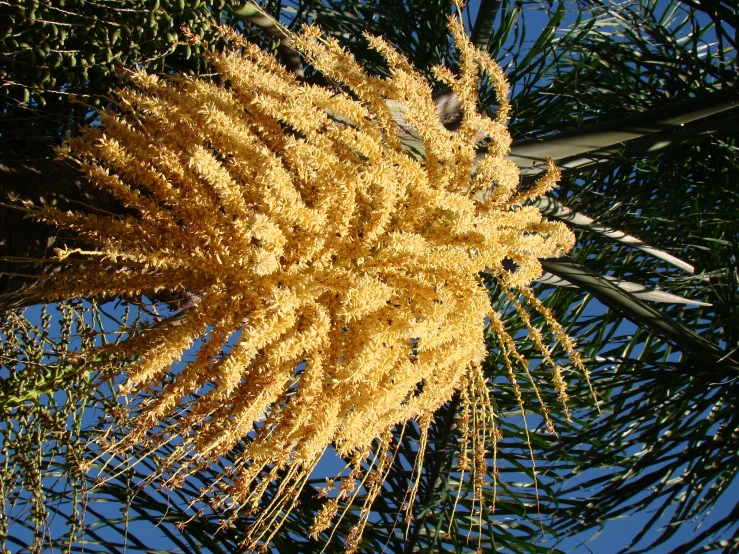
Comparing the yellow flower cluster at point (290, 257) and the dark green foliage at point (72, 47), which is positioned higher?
the dark green foliage at point (72, 47)

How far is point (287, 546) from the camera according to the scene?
7.35ft

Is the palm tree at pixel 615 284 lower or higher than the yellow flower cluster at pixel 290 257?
higher

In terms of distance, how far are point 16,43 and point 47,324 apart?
112cm

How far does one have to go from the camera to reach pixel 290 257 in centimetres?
109

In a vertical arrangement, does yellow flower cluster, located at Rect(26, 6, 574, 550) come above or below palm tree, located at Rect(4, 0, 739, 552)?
below

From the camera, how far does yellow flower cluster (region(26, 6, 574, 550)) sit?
104 centimetres

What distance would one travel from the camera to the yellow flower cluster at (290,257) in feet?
3.40

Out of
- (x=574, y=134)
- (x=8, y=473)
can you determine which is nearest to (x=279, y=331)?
(x=574, y=134)

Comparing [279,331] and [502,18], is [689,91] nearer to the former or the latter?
[502,18]

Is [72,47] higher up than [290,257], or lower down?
higher up

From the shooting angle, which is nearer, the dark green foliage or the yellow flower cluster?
the yellow flower cluster

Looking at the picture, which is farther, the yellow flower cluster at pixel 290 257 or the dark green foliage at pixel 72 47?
the dark green foliage at pixel 72 47

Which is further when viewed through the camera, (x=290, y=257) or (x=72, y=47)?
(x=72, y=47)

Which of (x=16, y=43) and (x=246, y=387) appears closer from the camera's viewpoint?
(x=246, y=387)
